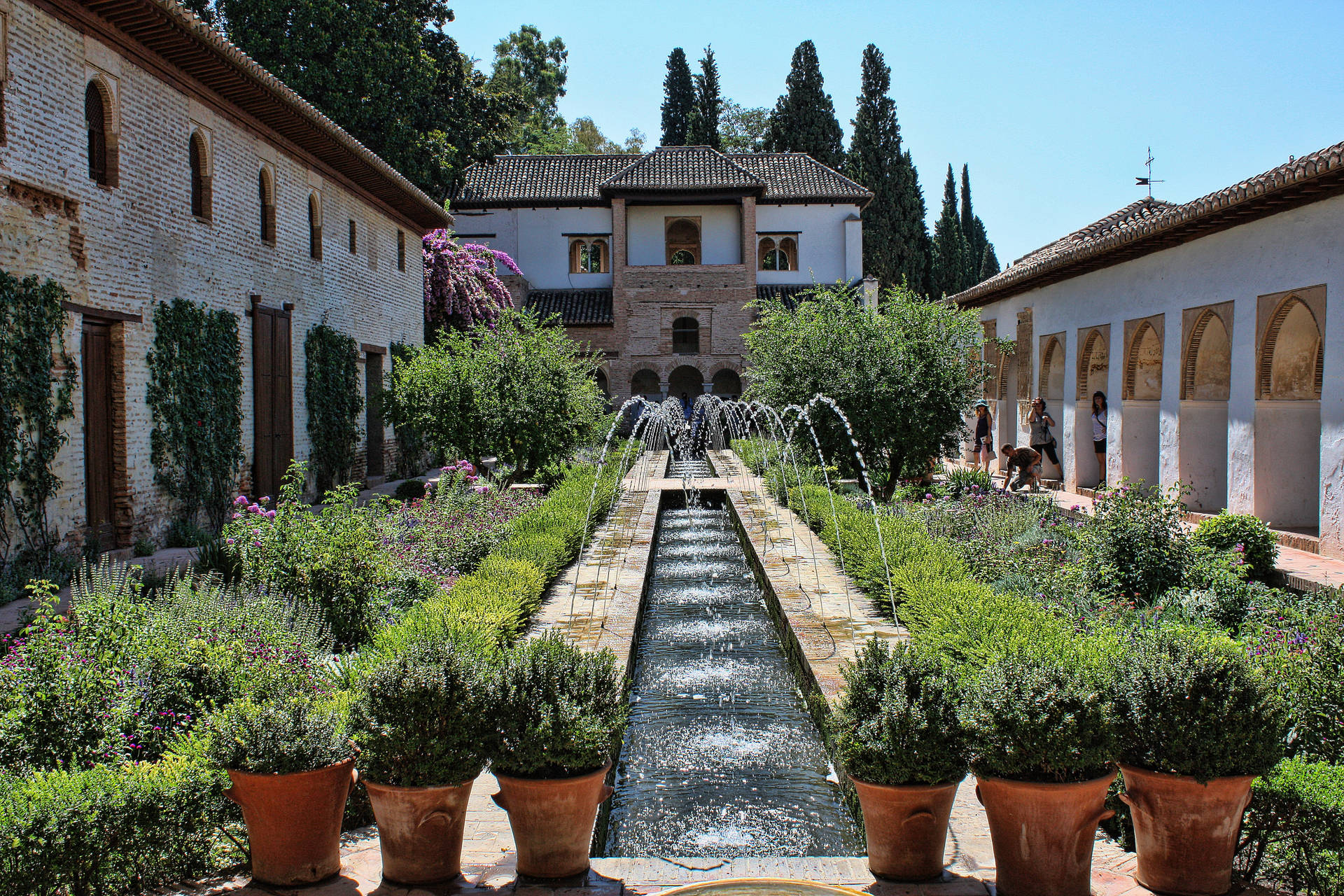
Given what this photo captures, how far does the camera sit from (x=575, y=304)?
102 feet

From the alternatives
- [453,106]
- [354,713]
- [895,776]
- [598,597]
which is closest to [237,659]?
[354,713]

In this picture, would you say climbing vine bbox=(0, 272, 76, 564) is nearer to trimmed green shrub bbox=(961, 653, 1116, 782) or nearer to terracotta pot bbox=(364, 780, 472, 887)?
terracotta pot bbox=(364, 780, 472, 887)

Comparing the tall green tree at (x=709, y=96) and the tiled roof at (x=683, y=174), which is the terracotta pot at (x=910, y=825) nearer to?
the tiled roof at (x=683, y=174)

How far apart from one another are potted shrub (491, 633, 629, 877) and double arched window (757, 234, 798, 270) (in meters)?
30.3

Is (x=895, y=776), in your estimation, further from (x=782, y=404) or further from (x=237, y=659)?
(x=782, y=404)

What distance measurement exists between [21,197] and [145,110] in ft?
7.55

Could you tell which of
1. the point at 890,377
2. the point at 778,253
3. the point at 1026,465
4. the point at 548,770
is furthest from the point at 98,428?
the point at 778,253

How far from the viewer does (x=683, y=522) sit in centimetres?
1391

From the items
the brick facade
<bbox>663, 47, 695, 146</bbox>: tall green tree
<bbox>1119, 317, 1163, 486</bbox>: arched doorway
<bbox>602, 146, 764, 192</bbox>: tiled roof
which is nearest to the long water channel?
the brick facade

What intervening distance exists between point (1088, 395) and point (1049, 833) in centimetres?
1374

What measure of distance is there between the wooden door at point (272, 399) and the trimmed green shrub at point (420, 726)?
33.6 feet

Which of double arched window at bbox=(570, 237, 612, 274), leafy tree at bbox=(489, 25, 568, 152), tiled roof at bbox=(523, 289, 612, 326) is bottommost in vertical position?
tiled roof at bbox=(523, 289, 612, 326)

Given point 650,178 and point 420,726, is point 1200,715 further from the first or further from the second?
point 650,178

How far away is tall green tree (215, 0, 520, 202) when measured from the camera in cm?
2081
